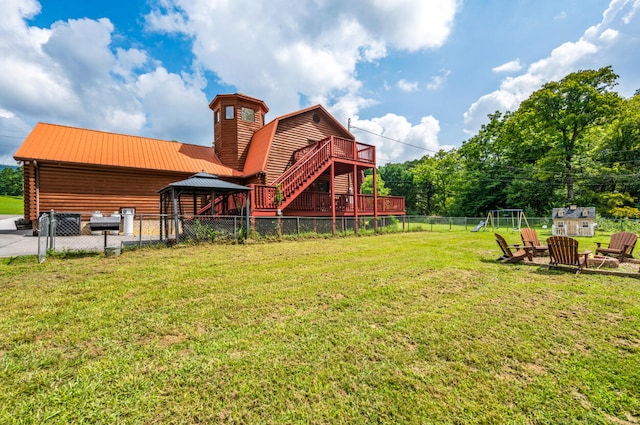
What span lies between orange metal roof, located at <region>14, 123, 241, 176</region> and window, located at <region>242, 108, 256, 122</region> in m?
3.45

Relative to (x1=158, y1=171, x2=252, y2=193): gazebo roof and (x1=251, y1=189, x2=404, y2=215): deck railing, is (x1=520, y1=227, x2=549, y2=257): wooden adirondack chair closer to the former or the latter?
(x1=251, y1=189, x2=404, y2=215): deck railing

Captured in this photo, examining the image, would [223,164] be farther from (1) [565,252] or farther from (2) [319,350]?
(1) [565,252]

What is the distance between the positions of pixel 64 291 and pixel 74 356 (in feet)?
8.84

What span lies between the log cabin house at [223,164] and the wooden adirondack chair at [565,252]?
30.3ft

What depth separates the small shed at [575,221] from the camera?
17.5 m

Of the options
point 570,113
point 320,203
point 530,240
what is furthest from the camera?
Answer: point 570,113

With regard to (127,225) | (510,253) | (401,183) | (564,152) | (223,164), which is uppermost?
(401,183)

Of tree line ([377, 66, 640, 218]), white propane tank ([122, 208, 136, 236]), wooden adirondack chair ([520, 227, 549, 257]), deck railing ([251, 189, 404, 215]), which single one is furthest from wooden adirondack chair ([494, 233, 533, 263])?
tree line ([377, 66, 640, 218])

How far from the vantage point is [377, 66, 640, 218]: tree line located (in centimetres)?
2373

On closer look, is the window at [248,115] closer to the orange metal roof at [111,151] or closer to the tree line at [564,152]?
the orange metal roof at [111,151]

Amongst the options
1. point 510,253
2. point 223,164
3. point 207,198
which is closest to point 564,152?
point 510,253

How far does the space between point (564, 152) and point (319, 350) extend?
32.4 metres

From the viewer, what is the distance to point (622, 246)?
24.8ft

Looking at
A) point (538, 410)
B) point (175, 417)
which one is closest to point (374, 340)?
point (538, 410)
